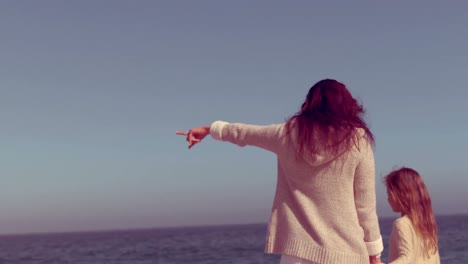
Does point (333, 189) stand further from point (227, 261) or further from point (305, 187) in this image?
point (227, 261)

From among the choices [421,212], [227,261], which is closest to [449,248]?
[227,261]

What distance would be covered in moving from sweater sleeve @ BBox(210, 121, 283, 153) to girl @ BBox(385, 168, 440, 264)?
1325 mm

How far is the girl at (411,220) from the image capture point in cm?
366

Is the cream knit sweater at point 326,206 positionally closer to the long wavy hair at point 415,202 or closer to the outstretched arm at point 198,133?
the outstretched arm at point 198,133

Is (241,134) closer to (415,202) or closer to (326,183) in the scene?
(326,183)

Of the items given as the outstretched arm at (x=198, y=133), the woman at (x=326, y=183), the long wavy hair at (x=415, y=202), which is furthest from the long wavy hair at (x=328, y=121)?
the long wavy hair at (x=415, y=202)

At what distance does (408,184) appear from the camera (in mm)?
3777

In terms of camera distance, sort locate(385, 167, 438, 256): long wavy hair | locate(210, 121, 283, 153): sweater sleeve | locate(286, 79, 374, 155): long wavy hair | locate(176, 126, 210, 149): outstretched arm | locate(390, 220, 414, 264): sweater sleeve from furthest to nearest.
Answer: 1. locate(385, 167, 438, 256): long wavy hair
2. locate(390, 220, 414, 264): sweater sleeve
3. locate(176, 126, 210, 149): outstretched arm
4. locate(210, 121, 283, 153): sweater sleeve
5. locate(286, 79, 374, 155): long wavy hair

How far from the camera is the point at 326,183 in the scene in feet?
9.12

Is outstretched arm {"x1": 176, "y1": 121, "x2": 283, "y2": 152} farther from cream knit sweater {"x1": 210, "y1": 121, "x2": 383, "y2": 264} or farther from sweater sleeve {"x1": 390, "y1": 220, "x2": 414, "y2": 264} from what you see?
sweater sleeve {"x1": 390, "y1": 220, "x2": 414, "y2": 264}

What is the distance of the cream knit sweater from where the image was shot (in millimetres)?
2760

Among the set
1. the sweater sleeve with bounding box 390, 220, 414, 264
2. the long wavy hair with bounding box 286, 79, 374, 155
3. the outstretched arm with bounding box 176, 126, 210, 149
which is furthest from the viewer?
the sweater sleeve with bounding box 390, 220, 414, 264

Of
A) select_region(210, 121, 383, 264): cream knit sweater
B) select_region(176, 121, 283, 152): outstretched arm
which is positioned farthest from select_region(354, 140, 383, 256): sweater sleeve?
select_region(176, 121, 283, 152): outstretched arm

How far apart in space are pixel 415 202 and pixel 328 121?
4.42ft
